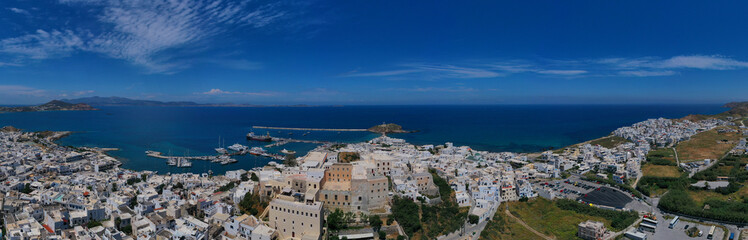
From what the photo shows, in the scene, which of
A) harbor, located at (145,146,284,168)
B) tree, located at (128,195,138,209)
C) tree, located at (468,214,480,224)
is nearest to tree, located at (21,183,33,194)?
tree, located at (128,195,138,209)

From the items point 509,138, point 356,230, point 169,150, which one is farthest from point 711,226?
point 169,150

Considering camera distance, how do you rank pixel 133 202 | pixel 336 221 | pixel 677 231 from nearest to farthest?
1. pixel 336 221
2. pixel 677 231
3. pixel 133 202

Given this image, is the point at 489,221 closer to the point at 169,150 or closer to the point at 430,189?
the point at 430,189

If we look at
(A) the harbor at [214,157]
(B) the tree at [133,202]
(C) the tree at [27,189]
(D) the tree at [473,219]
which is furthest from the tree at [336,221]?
(A) the harbor at [214,157]

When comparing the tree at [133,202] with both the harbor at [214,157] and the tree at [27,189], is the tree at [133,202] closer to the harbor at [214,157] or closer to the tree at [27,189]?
the tree at [27,189]

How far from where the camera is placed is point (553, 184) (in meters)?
25.9

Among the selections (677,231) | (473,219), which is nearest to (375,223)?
(473,219)

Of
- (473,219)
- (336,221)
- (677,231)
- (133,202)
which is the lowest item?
(677,231)

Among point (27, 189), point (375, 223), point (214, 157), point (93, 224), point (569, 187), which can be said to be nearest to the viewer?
point (375, 223)

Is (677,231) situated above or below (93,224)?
below

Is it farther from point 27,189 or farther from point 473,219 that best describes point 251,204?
point 27,189

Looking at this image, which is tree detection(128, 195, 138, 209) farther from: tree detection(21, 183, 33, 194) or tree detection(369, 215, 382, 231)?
tree detection(369, 215, 382, 231)

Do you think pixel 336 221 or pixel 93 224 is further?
pixel 93 224

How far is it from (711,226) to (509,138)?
3623 cm
